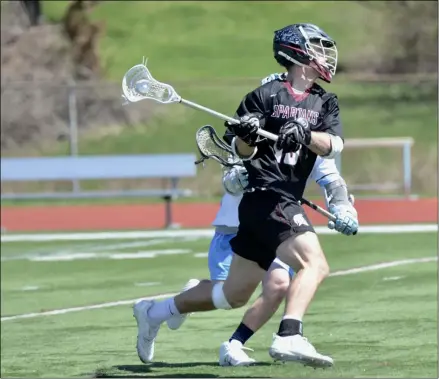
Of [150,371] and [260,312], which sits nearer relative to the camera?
[260,312]

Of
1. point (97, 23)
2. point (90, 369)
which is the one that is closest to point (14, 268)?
point (90, 369)

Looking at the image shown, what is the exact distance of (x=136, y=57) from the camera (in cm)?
3366

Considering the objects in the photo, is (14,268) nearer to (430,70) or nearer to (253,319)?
(253,319)

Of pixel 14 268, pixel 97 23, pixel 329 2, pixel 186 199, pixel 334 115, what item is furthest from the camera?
pixel 329 2

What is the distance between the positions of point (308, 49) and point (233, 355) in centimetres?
174

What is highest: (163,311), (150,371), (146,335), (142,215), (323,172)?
(323,172)

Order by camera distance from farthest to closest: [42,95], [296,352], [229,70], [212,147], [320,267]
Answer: [229,70], [42,95], [212,147], [320,267], [296,352]

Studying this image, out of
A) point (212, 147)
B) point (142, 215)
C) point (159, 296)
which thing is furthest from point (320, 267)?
point (142, 215)

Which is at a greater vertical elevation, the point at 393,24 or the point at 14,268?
the point at 393,24

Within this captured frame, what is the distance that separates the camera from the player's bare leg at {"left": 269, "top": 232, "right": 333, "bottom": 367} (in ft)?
20.9

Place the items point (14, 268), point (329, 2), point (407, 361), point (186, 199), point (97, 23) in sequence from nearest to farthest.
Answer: point (407, 361), point (14, 268), point (186, 199), point (97, 23), point (329, 2)

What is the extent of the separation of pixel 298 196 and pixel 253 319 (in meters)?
0.75

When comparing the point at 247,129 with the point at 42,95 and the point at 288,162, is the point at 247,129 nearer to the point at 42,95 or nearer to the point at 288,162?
the point at 288,162

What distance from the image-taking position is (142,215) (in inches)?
827
